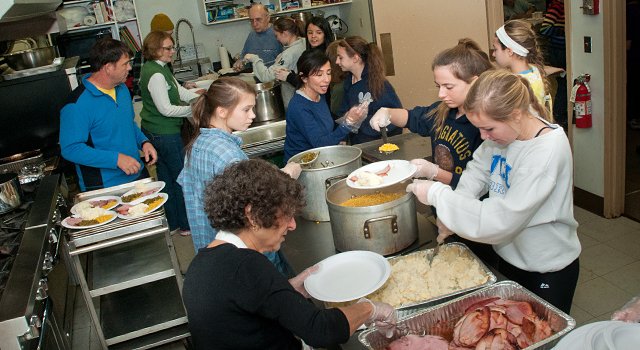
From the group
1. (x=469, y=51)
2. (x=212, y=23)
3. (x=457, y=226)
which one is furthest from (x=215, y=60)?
(x=457, y=226)

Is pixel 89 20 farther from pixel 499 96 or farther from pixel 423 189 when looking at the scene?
pixel 499 96

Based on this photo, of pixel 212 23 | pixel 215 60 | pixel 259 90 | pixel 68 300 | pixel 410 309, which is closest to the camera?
pixel 410 309

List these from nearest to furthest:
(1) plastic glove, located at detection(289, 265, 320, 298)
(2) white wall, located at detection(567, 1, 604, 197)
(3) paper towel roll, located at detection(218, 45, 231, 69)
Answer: (1) plastic glove, located at detection(289, 265, 320, 298) < (2) white wall, located at detection(567, 1, 604, 197) < (3) paper towel roll, located at detection(218, 45, 231, 69)

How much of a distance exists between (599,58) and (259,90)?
2431mm

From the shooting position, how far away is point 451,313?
63.8 inches

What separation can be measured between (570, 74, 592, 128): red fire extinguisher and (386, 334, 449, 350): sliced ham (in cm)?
278

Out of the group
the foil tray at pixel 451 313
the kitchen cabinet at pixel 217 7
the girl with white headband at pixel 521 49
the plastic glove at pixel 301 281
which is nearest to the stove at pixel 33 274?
the plastic glove at pixel 301 281

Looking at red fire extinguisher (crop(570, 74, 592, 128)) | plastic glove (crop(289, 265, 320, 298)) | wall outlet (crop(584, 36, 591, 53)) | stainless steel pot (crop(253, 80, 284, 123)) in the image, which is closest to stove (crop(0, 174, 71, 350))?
plastic glove (crop(289, 265, 320, 298))

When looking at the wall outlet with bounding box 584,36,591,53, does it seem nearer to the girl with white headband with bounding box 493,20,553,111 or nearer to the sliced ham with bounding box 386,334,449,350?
the girl with white headband with bounding box 493,20,553,111

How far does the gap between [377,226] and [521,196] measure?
488 millimetres

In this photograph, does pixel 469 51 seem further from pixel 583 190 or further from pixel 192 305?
pixel 583 190

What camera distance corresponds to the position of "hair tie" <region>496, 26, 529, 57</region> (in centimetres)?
287

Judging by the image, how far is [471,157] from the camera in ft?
7.30

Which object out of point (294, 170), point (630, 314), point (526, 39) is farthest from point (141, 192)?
point (630, 314)
